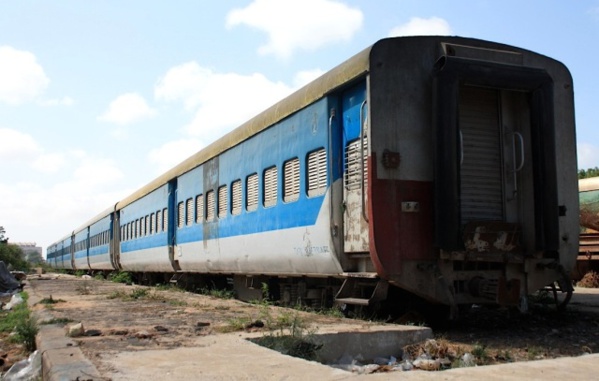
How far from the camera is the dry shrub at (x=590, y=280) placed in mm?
15414

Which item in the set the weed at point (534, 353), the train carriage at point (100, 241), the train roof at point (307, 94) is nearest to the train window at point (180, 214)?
the train roof at point (307, 94)

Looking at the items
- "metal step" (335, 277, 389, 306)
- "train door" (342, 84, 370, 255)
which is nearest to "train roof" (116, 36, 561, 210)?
"train door" (342, 84, 370, 255)

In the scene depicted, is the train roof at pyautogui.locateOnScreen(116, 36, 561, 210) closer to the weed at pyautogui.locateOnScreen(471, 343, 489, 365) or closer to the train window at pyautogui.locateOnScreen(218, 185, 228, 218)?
the train window at pyautogui.locateOnScreen(218, 185, 228, 218)

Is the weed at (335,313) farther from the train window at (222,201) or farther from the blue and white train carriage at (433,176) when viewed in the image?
the train window at (222,201)

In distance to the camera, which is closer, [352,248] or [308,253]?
[352,248]

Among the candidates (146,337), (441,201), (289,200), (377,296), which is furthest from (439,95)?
(146,337)

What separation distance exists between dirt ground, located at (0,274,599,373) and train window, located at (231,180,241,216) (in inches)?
85.7

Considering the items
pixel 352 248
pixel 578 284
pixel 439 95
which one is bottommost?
pixel 578 284

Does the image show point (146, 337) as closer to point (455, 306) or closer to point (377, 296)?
point (377, 296)

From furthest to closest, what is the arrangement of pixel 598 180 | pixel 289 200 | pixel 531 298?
pixel 598 180 < pixel 531 298 < pixel 289 200

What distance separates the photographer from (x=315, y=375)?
4008 millimetres

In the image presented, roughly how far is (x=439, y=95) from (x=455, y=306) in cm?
244

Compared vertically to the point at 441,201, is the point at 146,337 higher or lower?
lower

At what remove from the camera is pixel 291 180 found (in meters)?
9.53
